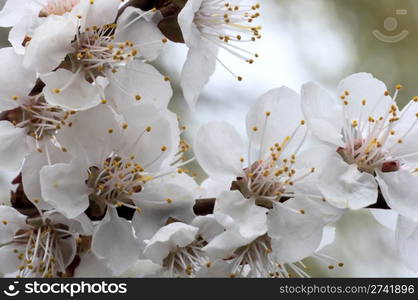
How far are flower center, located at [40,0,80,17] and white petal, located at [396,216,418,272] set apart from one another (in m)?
0.47

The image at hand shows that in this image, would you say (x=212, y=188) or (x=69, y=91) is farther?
(x=212, y=188)

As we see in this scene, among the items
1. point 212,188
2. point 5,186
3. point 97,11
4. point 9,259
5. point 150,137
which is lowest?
point 5,186

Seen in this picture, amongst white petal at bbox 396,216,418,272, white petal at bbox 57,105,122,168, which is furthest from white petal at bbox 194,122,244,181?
white petal at bbox 396,216,418,272

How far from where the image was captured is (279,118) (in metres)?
1.02

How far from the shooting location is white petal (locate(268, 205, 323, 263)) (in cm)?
95

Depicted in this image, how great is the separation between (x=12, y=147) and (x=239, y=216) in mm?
293

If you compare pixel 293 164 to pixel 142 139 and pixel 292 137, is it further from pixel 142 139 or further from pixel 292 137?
pixel 142 139

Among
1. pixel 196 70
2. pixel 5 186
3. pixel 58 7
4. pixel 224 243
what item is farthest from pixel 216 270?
pixel 5 186

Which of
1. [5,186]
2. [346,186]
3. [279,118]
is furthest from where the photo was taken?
[5,186]

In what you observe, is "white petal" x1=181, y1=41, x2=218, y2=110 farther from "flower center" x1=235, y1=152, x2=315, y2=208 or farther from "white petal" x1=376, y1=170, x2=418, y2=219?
"white petal" x1=376, y1=170, x2=418, y2=219

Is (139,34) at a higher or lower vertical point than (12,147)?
higher

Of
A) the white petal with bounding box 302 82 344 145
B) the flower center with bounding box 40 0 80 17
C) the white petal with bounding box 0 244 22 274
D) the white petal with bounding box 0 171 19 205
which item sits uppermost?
the flower center with bounding box 40 0 80 17

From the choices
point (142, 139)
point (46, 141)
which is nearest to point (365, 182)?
point (142, 139)

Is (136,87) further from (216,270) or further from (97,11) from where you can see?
(216,270)
